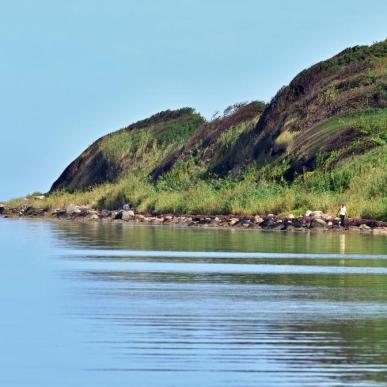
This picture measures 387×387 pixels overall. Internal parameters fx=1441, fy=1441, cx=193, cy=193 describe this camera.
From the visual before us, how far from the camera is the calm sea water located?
15281 millimetres

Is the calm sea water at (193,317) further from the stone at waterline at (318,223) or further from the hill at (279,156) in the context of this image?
the hill at (279,156)

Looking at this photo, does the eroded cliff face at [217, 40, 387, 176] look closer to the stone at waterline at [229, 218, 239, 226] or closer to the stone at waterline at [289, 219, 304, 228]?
the stone at waterline at [229, 218, 239, 226]

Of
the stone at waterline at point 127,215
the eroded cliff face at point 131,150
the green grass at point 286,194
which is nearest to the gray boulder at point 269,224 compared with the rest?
the green grass at point 286,194

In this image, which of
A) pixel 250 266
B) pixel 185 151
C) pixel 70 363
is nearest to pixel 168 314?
pixel 70 363

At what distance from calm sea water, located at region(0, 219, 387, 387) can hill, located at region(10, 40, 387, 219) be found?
66.6 feet

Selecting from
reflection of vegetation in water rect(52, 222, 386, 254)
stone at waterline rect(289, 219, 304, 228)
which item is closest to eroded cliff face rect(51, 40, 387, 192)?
stone at waterline rect(289, 219, 304, 228)

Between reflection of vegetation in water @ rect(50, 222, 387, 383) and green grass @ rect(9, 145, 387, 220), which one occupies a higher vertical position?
green grass @ rect(9, 145, 387, 220)

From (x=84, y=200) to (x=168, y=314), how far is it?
6662 cm

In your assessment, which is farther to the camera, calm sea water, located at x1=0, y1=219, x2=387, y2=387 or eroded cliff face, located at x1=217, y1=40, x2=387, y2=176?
eroded cliff face, located at x1=217, y1=40, x2=387, y2=176

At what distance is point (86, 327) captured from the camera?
61.9 feet

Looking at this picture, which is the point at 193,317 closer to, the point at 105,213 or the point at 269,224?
the point at 269,224

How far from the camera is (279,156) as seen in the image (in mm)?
74625

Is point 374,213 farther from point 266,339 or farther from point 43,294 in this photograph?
point 266,339

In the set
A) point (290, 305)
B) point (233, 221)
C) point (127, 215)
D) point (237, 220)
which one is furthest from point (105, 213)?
point (290, 305)
